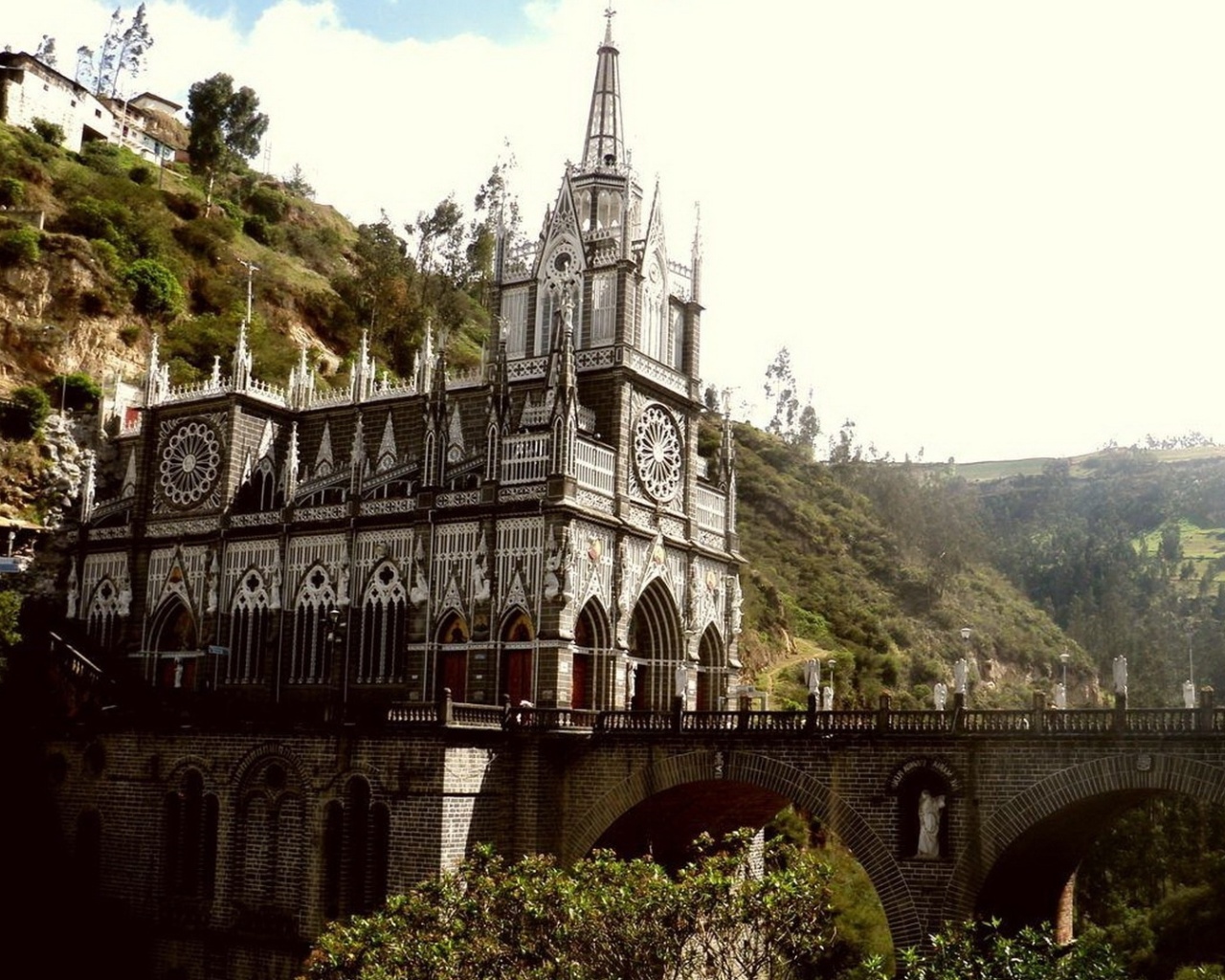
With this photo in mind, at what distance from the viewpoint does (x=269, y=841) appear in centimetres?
3931

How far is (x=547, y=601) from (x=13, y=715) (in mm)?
17992

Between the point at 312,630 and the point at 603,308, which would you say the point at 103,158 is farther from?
the point at 603,308

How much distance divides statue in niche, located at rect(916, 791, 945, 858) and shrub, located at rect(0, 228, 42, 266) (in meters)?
44.1

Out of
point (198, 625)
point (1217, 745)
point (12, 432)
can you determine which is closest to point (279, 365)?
point (12, 432)

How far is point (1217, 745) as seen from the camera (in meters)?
28.8

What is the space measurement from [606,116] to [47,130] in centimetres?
4962

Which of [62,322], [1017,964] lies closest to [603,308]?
[1017,964]

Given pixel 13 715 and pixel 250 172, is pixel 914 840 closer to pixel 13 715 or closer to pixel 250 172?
pixel 13 715

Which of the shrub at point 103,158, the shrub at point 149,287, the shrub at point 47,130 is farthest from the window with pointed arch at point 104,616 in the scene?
the shrub at point 47,130

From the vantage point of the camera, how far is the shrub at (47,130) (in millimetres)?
84875

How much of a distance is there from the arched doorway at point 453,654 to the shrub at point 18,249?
2912cm

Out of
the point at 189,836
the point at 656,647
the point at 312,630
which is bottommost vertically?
the point at 189,836

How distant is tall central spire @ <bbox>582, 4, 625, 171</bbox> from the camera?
47938 millimetres

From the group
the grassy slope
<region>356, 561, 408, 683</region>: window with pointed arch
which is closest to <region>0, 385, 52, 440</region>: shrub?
<region>356, 561, 408, 683</region>: window with pointed arch
